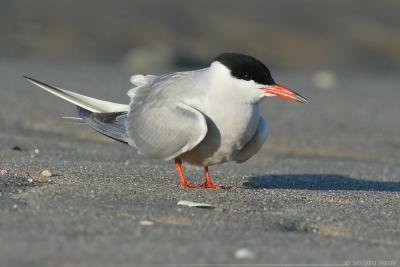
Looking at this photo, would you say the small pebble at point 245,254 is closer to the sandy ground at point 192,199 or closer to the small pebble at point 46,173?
the sandy ground at point 192,199

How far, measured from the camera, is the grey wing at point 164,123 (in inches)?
174

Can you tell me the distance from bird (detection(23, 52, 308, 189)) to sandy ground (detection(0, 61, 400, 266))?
242 mm

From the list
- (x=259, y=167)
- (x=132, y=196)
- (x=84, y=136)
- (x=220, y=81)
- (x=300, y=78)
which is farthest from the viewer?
(x=300, y=78)

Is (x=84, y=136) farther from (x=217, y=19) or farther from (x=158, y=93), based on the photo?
(x=217, y=19)

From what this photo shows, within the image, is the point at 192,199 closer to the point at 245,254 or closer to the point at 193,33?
the point at 245,254

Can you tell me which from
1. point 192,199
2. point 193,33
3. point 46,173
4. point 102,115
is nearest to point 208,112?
point 192,199

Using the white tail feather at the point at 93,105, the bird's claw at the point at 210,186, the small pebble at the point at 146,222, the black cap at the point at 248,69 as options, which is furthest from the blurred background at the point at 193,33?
the small pebble at the point at 146,222

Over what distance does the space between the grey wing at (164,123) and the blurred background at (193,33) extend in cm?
951

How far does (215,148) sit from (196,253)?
141 centimetres

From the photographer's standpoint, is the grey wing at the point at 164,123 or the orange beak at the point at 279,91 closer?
the grey wing at the point at 164,123

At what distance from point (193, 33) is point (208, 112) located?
1257 cm

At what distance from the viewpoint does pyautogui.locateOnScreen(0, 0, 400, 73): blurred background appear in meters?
15.2

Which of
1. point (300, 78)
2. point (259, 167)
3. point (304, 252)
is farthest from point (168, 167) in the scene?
point (300, 78)

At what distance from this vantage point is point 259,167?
6402 millimetres
